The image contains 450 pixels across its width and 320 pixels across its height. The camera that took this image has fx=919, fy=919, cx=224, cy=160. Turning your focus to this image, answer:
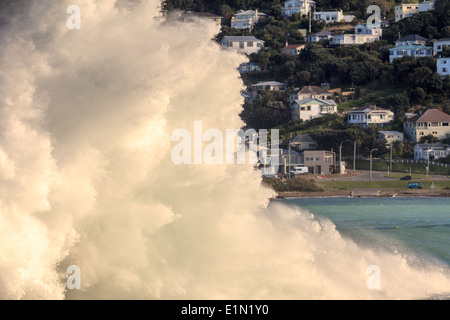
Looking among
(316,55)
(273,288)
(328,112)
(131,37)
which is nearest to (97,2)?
(131,37)

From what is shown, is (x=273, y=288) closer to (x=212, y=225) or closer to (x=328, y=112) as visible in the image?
(x=212, y=225)

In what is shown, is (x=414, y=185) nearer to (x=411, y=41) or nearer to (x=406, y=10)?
(x=411, y=41)

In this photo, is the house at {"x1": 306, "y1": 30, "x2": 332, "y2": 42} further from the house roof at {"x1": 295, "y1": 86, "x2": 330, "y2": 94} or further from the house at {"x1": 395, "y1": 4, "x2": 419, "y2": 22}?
the house roof at {"x1": 295, "y1": 86, "x2": 330, "y2": 94}

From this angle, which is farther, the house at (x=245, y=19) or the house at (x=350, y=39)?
the house at (x=245, y=19)

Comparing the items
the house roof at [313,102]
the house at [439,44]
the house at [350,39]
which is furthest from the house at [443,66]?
the house at [350,39]

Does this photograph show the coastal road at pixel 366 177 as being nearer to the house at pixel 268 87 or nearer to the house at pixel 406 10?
the house at pixel 268 87

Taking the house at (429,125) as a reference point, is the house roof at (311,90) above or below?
above

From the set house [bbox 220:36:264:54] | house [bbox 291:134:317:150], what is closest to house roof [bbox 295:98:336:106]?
house [bbox 291:134:317:150]
